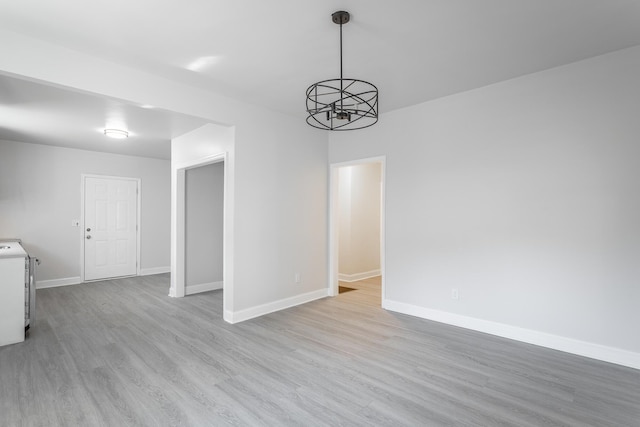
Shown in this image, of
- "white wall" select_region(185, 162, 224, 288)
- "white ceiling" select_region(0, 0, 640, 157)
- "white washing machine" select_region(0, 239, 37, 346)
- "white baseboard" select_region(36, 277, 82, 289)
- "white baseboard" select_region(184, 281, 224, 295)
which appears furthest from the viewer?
"white baseboard" select_region(36, 277, 82, 289)

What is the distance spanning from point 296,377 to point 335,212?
298cm

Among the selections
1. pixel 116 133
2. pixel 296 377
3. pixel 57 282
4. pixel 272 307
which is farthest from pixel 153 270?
pixel 296 377

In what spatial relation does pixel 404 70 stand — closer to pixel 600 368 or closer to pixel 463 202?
pixel 463 202

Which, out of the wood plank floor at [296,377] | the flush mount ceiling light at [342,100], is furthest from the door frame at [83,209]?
the flush mount ceiling light at [342,100]

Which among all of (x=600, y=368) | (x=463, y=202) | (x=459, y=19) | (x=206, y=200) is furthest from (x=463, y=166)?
(x=206, y=200)

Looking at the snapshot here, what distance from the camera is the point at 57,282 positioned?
238 inches

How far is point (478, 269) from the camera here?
3.72m

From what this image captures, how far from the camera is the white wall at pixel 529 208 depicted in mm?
2906

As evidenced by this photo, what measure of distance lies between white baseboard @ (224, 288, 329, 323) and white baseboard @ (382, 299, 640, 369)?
51.9 inches

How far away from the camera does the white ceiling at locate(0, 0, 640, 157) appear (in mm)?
2270

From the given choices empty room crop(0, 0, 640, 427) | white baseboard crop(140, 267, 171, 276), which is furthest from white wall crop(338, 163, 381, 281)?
white baseboard crop(140, 267, 171, 276)

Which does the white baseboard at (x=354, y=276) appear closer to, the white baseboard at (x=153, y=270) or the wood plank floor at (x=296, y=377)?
the wood plank floor at (x=296, y=377)

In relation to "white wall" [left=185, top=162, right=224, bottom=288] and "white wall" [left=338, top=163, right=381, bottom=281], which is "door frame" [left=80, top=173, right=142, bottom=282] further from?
"white wall" [left=338, top=163, right=381, bottom=281]

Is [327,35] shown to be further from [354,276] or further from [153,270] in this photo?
[153,270]
